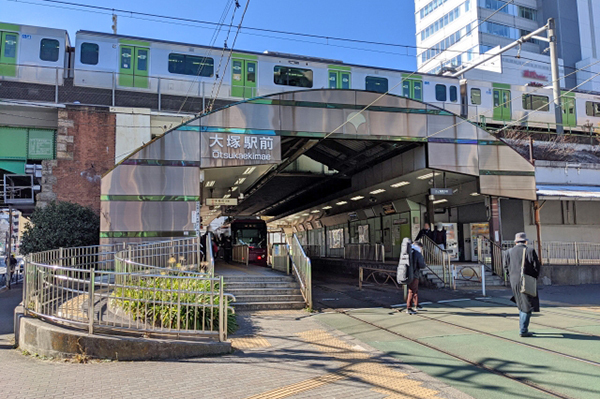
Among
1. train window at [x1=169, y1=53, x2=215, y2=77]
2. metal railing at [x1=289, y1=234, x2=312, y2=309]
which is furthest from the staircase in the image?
train window at [x1=169, y1=53, x2=215, y2=77]

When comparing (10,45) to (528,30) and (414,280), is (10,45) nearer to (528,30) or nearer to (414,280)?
(414,280)

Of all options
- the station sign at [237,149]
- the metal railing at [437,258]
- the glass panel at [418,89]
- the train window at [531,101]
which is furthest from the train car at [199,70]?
the train window at [531,101]

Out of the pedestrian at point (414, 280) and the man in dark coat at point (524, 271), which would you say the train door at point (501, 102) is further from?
the man in dark coat at point (524, 271)

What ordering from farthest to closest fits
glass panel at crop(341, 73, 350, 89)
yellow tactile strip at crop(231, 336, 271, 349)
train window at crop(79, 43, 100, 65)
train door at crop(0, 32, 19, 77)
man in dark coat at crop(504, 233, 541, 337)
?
glass panel at crop(341, 73, 350, 89)
train window at crop(79, 43, 100, 65)
train door at crop(0, 32, 19, 77)
man in dark coat at crop(504, 233, 541, 337)
yellow tactile strip at crop(231, 336, 271, 349)

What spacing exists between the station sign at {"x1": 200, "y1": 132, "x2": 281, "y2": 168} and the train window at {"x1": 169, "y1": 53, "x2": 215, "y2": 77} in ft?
34.3

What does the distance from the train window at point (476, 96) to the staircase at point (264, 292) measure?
68.7 feet

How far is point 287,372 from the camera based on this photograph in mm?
6645

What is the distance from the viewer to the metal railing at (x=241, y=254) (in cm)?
2319

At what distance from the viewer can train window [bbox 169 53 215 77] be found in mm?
24406

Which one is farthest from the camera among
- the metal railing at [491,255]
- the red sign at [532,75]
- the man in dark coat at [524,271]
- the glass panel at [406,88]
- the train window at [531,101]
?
the red sign at [532,75]

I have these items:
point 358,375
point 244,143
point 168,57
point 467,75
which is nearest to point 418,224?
point 244,143

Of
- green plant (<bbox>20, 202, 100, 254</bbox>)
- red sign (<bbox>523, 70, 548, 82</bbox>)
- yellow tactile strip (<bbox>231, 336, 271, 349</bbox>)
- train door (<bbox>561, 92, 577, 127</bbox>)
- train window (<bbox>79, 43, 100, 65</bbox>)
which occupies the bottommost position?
yellow tactile strip (<bbox>231, 336, 271, 349</bbox>)

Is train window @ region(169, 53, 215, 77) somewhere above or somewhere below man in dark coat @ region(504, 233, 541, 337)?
above

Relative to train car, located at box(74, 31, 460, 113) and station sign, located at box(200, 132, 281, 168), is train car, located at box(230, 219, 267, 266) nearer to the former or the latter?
train car, located at box(74, 31, 460, 113)
